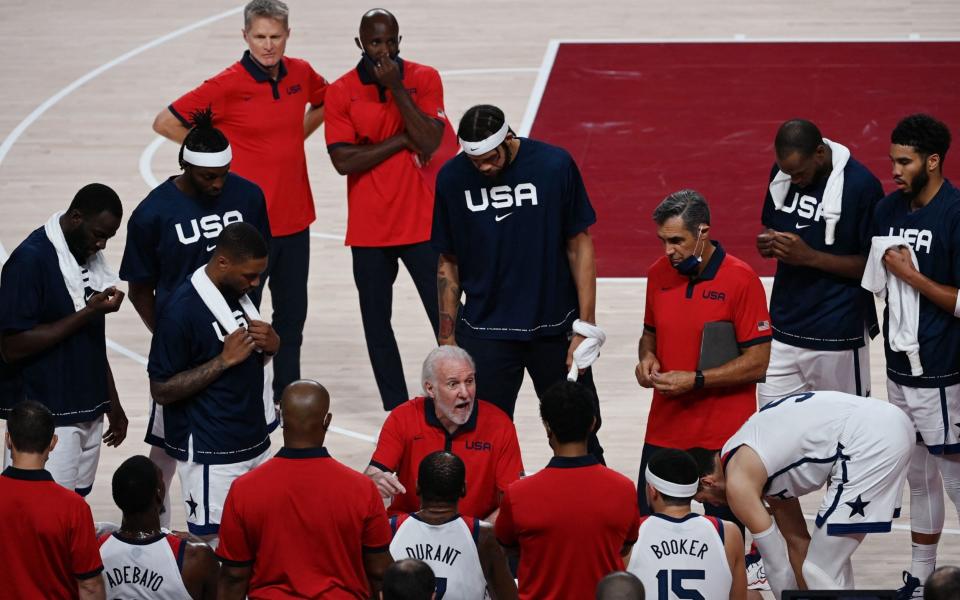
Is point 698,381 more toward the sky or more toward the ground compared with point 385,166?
more toward the ground

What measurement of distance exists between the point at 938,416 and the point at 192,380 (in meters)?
3.30

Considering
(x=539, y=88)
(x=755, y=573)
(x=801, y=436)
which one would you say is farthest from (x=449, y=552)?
(x=539, y=88)

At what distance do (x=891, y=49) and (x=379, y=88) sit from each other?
8.67 metres

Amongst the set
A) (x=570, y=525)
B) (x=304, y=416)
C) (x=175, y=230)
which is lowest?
(x=570, y=525)

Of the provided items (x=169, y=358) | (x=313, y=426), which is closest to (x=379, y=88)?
(x=169, y=358)

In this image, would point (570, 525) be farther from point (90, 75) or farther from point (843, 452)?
point (90, 75)

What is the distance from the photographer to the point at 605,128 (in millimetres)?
14594

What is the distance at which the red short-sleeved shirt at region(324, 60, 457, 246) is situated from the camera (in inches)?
366

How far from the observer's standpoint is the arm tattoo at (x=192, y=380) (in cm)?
666

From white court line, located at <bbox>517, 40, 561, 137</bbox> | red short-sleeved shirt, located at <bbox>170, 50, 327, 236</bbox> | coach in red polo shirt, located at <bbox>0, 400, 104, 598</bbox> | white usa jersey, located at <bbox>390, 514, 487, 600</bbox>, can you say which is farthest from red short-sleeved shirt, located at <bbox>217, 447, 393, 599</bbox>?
white court line, located at <bbox>517, 40, 561, 137</bbox>

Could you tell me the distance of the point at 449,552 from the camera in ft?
19.2

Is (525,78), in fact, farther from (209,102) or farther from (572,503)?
(572,503)

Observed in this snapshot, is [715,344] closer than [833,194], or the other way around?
[715,344]

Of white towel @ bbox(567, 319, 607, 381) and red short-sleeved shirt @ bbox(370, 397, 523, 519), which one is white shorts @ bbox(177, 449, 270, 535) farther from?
white towel @ bbox(567, 319, 607, 381)
